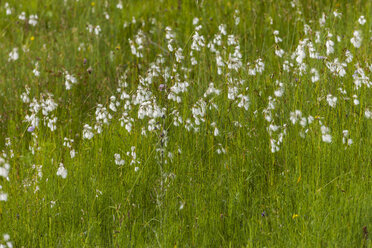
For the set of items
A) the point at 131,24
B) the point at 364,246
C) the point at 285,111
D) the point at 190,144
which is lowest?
the point at 364,246

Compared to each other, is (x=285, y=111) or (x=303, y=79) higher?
(x=303, y=79)

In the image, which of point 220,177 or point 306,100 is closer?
point 220,177

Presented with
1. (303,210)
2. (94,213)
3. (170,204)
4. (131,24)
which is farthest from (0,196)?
(131,24)

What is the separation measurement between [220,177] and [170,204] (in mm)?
351

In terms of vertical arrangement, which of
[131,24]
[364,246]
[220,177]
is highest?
[131,24]

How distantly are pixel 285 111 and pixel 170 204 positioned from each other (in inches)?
46.0

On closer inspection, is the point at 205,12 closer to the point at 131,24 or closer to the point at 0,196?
the point at 131,24

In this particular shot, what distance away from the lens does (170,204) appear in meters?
2.99

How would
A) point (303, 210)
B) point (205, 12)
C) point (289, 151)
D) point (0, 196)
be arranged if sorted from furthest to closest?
point (205, 12) → point (289, 151) → point (303, 210) → point (0, 196)

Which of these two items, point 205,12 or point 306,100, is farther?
point 205,12

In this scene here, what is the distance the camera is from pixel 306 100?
3715mm

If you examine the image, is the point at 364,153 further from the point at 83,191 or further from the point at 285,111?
the point at 83,191

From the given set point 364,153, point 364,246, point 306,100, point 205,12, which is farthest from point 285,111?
point 205,12

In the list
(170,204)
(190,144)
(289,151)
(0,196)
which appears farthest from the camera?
(190,144)
